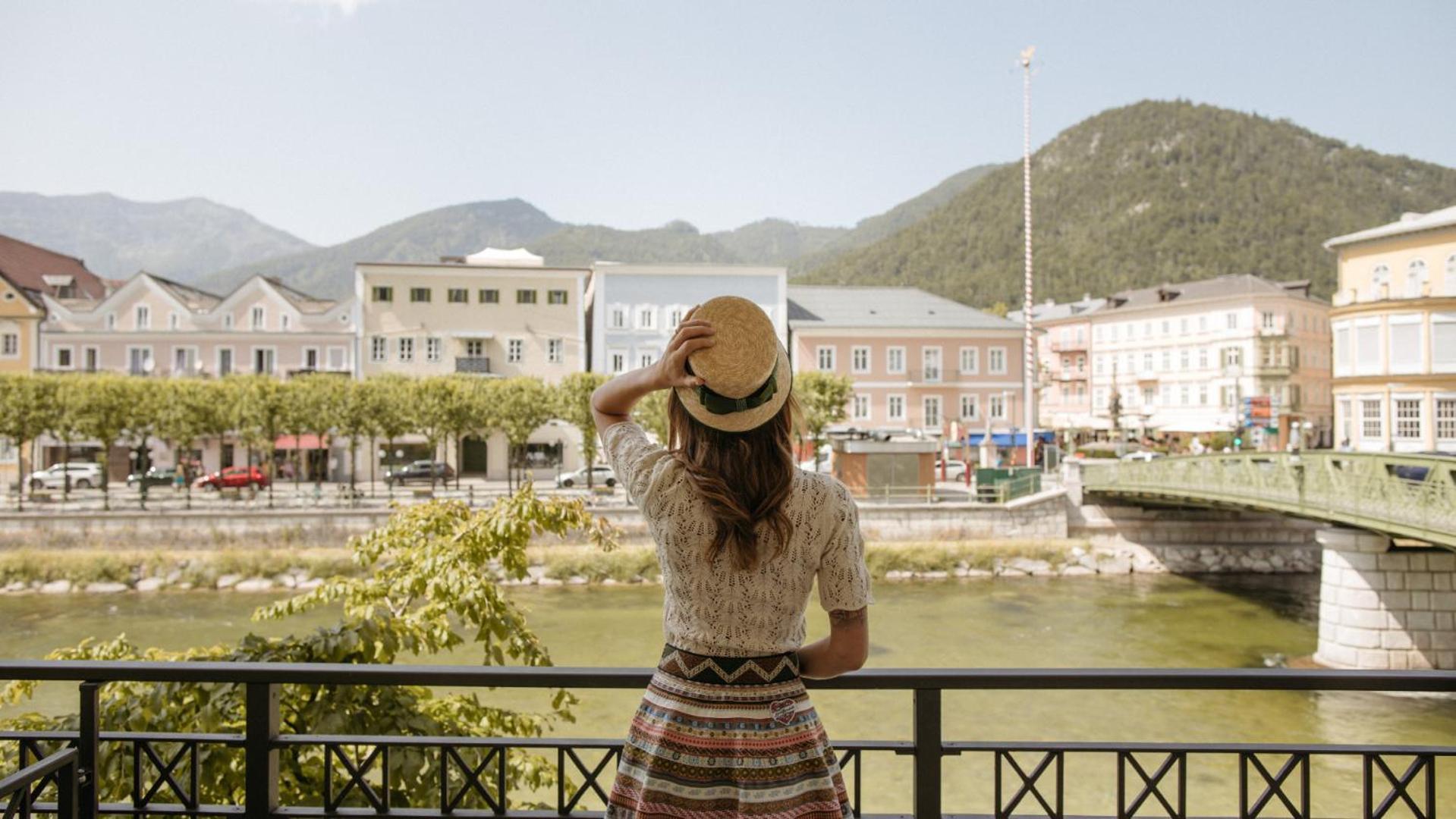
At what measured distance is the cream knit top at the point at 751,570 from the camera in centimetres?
158

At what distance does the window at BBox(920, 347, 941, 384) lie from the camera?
124 feet

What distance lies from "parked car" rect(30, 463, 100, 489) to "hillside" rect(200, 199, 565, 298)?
117254 millimetres

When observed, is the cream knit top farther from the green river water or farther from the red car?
the red car

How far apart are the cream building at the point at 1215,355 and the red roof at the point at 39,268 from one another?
49.6m

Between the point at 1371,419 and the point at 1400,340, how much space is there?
2.85 m

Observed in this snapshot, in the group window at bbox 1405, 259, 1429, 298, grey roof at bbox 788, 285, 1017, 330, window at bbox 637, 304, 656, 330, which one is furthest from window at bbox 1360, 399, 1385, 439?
window at bbox 637, 304, 656, 330

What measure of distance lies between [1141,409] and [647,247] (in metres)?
85.1

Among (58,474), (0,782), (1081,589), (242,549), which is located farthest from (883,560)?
(58,474)

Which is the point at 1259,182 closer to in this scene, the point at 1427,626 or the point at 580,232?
the point at 580,232

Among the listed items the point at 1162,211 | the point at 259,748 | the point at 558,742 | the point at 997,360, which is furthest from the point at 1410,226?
the point at 1162,211

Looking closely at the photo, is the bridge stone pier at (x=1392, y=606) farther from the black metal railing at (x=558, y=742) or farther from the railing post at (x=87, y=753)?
the railing post at (x=87, y=753)

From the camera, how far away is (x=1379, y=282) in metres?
32.8

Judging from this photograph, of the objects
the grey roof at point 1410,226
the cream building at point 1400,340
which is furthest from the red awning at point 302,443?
the cream building at point 1400,340

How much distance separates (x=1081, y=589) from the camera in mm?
22734
